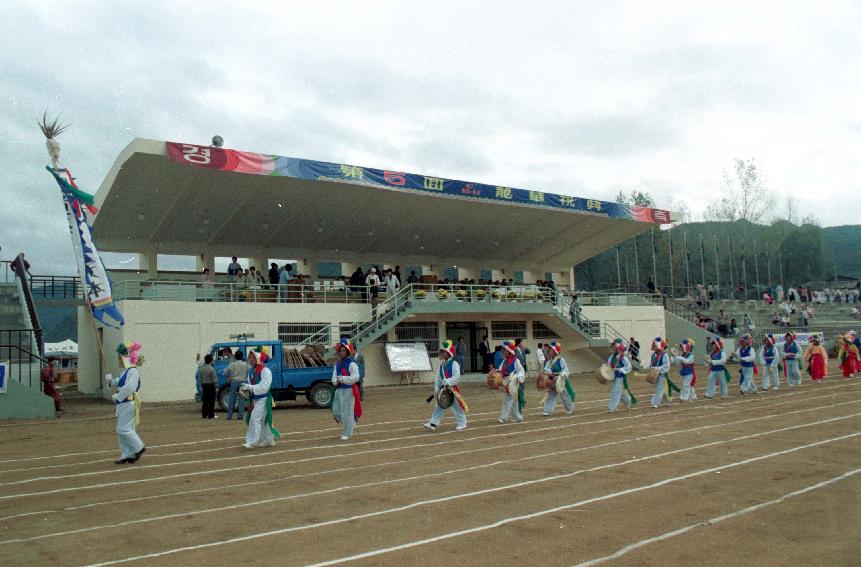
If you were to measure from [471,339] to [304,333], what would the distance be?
8387mm

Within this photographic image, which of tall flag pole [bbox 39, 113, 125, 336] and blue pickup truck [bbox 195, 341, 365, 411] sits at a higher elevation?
tall flag pole [bbox 39, 113, 125, 336]

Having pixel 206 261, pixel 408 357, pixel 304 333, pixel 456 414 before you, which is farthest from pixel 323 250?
pixel 456 414

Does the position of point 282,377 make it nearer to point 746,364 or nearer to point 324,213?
point 324,213

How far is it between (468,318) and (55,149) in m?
17.6

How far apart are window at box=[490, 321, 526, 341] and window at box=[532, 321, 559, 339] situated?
2.10 feet

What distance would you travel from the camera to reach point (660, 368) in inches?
723

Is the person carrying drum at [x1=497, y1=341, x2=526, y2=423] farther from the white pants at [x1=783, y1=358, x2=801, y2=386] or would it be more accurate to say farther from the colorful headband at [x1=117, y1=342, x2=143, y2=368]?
the white pants at [x1=783, y1=358, x2=801, y2=386]

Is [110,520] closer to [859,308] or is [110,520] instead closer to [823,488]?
[823,488]

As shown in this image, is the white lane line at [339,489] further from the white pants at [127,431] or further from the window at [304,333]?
the window at [304,333]

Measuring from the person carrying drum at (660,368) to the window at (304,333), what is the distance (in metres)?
13.0

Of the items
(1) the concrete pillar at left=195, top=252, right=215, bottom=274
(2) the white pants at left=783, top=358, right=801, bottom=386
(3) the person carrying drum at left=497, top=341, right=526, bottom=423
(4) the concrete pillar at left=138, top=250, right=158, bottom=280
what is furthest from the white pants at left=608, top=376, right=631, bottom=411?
(4) the concrete pillar at left=138, top=250, right=158, bottom=280

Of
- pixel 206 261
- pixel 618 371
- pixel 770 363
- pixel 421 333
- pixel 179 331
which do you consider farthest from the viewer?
pixel 421 333

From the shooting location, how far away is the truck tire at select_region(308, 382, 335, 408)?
2038 centimetres

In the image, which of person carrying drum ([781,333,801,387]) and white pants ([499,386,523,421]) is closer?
white pants ([499,386,523,421])
